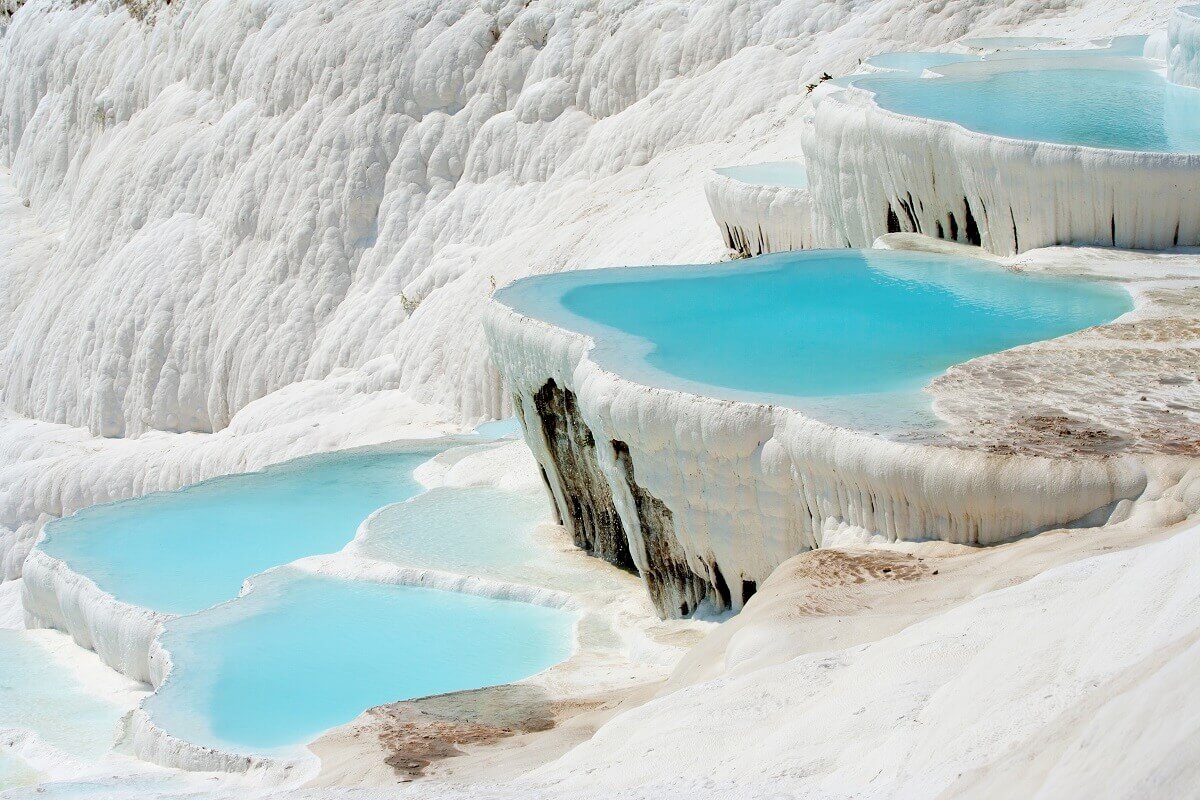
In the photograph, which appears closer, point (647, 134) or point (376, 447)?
point (376, 447)

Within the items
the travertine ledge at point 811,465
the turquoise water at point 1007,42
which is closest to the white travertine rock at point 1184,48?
the turquoise water at point 1007,42

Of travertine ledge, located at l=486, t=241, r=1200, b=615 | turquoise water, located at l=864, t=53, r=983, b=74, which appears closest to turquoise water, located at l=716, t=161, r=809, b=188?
turquoise water, located at l=864, t=53, r=983, b=74

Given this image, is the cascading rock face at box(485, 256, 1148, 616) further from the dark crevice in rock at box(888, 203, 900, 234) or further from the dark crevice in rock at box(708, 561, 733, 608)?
the dark crevice in rock at box(888, 203, 900, 234)

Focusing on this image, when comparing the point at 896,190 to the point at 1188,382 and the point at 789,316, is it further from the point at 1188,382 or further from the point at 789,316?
the point at 1188,382

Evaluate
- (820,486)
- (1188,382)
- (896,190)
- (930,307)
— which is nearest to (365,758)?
(820,486)

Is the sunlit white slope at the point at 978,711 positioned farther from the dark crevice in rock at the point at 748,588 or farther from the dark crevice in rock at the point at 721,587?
the dark crevice in rock at the point at 721,587

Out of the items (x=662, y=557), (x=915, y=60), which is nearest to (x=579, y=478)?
(x=662, y=557)
